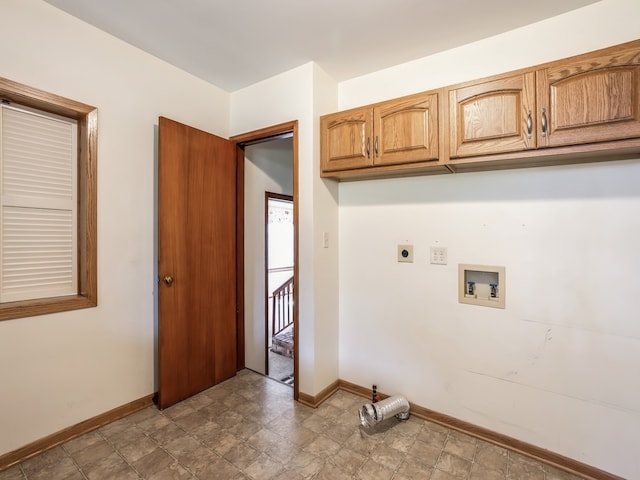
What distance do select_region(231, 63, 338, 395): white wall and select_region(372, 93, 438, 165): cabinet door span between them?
0.51m

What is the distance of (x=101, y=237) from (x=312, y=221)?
4.67 feet

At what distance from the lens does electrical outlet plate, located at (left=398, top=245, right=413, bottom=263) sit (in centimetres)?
218

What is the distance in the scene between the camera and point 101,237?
1951mm

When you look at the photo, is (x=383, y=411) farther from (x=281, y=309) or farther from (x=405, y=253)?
(x=281, y=309)

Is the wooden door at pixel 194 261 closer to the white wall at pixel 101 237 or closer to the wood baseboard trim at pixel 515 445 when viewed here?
the white wall at pixel 101 237

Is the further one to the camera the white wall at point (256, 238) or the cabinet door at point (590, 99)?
the white wall at point (256, 238)

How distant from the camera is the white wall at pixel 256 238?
9.54ft

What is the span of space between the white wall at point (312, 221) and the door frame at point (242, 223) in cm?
4

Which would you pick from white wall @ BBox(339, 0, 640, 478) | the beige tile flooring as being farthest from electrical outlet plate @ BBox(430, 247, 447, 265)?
the beige tile flooring

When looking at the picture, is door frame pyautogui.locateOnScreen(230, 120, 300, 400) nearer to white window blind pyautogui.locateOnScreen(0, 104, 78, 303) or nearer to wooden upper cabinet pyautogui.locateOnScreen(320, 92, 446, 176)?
wooden upper cabinet pyautogui.locateOnScreen(320, 92, 446, 176)

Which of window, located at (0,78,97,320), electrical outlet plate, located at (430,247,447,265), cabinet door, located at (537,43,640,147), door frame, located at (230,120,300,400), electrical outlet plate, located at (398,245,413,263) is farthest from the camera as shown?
door frame, located at (230,120,300,400)

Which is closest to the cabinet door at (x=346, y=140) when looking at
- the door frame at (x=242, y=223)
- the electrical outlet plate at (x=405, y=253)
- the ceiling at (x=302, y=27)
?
the door frame at (x=242, y=223)

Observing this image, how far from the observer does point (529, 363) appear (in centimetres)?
177

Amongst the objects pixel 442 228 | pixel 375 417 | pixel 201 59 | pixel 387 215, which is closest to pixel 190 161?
pixel 201 59
